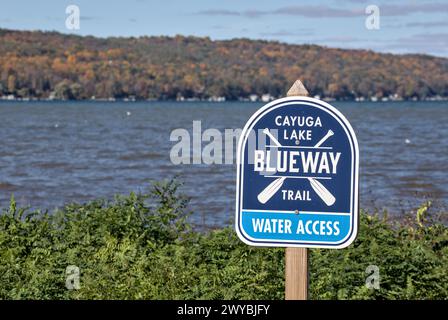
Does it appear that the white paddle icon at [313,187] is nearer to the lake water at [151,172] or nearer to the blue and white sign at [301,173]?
the blue and white sign at [301,173]

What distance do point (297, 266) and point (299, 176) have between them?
0.49 meters

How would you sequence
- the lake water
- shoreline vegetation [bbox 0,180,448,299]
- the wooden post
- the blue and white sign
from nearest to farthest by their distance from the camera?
the blue and white sign
the wooden post
shoreline vegetation [bbox 0,180,448,299]
the lake water

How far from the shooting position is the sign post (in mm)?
4664

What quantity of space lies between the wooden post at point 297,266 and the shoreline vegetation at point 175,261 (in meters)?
2.57

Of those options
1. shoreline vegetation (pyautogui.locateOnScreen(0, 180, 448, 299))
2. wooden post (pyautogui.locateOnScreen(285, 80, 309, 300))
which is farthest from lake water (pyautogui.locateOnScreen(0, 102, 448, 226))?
wooden post (pyautogui.locateOnScreen(285, 80, 309, 300))

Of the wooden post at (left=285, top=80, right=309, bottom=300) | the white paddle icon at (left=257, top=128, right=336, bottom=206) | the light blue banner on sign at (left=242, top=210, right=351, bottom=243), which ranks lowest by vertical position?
the wooden post at (left=285, top=80, right=309, bottom=300)

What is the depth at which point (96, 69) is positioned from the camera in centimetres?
13512

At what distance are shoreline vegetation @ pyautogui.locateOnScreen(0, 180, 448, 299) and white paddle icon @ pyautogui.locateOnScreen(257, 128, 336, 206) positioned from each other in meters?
2.74

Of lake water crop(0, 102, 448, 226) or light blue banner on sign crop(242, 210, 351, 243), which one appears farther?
lake water crop(0, 102, 448, 226)

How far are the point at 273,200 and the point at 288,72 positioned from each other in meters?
121

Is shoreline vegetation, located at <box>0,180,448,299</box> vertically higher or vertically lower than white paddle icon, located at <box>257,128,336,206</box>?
lower

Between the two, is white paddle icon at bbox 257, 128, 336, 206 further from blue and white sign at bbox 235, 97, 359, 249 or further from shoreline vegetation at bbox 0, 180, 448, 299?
shoreline vegetation at bbox 0, 180, 448, 299

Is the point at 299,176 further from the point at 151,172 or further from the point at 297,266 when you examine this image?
the point at 151,172

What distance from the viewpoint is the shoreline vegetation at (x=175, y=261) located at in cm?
766
